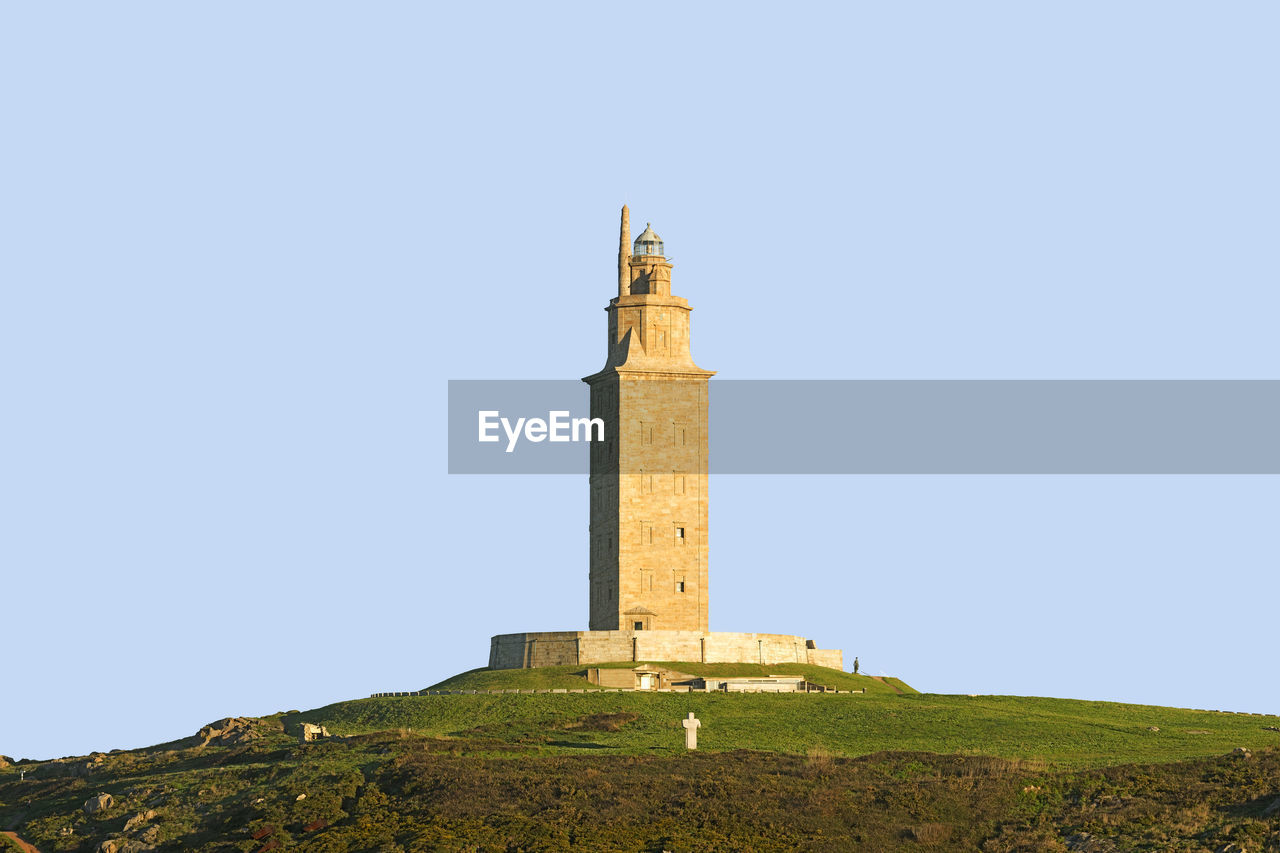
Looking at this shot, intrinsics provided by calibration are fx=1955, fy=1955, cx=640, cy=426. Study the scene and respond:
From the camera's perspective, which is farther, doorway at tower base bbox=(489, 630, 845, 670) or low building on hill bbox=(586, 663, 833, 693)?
doorway at tower base bbox=(489, 630, 845, 670)

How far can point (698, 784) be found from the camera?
62.4 metres

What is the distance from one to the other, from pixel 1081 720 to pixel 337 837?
33594 millimetres

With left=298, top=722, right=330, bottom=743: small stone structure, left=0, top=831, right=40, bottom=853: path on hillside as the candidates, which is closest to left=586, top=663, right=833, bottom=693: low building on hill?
left=298, top=722, right=330, bottom=743: small stone structure

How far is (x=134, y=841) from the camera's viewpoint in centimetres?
6147

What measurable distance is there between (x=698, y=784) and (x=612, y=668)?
3042 cm

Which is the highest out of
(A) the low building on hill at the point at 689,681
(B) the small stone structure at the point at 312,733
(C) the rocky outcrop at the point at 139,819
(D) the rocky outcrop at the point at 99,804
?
(A) the low building on hill at the point at 689,681

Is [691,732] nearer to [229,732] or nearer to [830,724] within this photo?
[830,724]

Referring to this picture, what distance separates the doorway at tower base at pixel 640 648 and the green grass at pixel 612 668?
51 cm

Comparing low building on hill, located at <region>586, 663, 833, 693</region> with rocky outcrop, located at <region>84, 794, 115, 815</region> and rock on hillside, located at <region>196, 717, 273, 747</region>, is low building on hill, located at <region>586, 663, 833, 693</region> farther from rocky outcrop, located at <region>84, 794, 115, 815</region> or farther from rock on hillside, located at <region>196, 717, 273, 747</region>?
rocky outcrop, located at <region>84, 794, 115, 815</region>

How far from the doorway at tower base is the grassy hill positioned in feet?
42.4

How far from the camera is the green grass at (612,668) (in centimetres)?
9050

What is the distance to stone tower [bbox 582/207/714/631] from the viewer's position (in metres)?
101

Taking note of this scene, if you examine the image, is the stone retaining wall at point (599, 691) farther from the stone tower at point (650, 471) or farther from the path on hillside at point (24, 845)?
the path on hillside at point (24, 845)

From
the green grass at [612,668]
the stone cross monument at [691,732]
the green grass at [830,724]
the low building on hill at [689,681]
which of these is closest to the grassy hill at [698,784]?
the green grass at [830,724]
